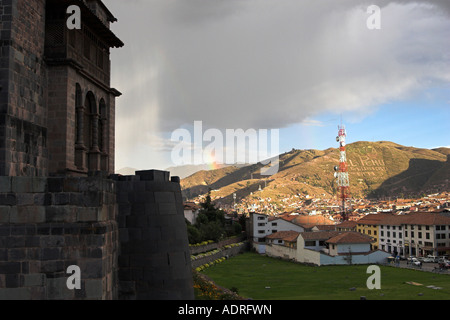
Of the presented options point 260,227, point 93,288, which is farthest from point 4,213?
point 260,227

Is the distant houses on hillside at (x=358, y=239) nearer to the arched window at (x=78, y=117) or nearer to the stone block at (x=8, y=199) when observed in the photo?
the arched window at (x=78, y=117)

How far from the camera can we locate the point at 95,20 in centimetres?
1866

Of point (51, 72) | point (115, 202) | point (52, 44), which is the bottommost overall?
point (115, 202)

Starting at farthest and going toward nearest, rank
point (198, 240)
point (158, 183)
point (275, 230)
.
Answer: point (275, 230) → point (198, 240) → point (158, 183)

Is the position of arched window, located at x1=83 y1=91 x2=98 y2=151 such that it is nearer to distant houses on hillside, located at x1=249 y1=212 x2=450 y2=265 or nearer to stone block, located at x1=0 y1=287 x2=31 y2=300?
stone block, located at x1=0 y1=287 x2=31 y2=300

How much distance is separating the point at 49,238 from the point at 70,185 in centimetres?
135

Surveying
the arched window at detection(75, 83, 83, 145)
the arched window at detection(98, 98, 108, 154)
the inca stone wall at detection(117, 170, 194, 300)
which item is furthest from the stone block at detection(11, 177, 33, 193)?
the arched window at detection(98, 98, 108, 154)

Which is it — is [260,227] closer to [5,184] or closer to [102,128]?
[102,128]

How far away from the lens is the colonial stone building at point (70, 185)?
10.2m

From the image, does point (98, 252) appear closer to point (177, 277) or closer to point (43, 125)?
point (177, 277)

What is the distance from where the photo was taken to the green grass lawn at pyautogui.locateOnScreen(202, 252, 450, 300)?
44.4 meters

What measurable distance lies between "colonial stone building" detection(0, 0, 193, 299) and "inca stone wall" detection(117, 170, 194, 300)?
30 millimetres

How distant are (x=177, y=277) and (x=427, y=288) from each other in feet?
146
